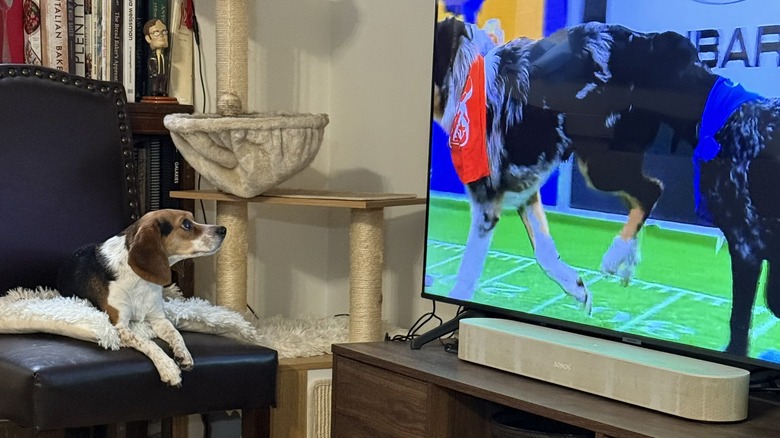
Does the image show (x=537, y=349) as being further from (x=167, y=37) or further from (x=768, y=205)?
(x=167, y=37)

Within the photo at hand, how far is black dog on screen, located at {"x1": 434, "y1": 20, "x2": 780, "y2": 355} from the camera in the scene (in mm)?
1799

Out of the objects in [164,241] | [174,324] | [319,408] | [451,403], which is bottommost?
[319,408]

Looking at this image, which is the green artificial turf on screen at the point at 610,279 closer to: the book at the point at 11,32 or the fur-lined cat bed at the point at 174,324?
the fur-lined cat bed at the point at 174,324

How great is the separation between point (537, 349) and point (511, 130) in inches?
20.1

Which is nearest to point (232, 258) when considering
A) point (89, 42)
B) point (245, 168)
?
Result: point (245, 168)

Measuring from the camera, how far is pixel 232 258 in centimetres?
274

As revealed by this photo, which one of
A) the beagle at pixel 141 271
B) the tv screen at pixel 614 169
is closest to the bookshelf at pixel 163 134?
the beagle at pixel 141 271

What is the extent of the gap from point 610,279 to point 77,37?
166 centimetres

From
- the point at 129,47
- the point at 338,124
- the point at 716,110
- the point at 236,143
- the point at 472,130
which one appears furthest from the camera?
the point at 338,124

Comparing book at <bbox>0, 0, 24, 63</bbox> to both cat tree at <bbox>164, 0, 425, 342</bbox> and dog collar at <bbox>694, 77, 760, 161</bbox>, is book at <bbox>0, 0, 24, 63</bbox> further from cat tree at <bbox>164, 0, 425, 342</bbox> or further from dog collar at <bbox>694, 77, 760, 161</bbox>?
dog collar at <bbox>694, 77, 760, 161</bbox>

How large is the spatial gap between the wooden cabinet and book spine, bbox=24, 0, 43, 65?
3.95ft

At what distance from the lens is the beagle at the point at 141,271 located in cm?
221

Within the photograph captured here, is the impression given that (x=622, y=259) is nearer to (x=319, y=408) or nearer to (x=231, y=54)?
(x=319, y=408)

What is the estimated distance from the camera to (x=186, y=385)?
Answer: 83.9 inches
